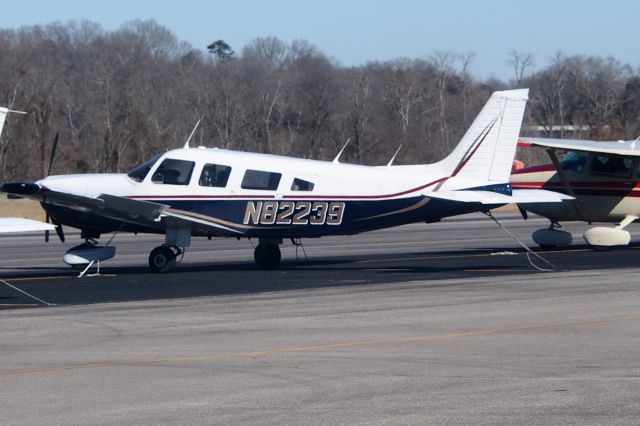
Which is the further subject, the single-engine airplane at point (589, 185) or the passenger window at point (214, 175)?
the single-engine airplane at point (589, 185)

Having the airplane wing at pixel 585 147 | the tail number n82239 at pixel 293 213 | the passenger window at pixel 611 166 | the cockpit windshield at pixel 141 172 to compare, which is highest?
the airplane wing at pixel 585 147

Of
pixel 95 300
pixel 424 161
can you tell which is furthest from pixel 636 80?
pixel 95 300

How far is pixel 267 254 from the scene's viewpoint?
20.9m

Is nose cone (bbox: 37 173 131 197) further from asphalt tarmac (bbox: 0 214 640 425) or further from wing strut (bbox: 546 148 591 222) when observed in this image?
wing strut (bbox: 546 148 591 222)

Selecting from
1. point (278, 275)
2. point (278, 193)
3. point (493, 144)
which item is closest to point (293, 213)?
point (278, 193)

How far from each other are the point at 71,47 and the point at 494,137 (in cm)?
11241

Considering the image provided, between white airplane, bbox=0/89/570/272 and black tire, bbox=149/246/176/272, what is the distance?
18 millimetres

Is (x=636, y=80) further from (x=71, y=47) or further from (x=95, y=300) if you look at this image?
(x=95, y=300)

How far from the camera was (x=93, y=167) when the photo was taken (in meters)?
62.6

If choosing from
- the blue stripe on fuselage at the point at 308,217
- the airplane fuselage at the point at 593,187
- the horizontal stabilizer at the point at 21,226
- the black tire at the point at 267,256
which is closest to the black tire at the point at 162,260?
the blue stripe on fuselage at the point at 308,217

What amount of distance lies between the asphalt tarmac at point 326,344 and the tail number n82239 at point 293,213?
3.10 feet

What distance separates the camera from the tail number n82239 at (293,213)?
19469 millimetres

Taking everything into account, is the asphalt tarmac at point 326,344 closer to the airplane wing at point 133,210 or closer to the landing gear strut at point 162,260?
the landing gear strut at point 162,260

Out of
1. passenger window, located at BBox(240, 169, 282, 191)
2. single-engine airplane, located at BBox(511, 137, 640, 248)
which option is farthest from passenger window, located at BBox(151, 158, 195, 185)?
single-engine airplane, located at BBox(511, 137, 640, 248)
